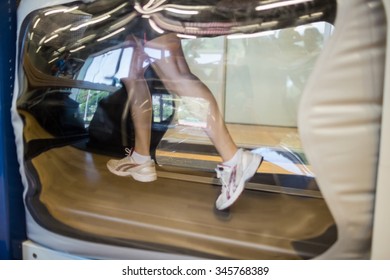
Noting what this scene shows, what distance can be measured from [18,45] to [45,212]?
523mm

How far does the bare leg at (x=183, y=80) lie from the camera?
1.16 metres

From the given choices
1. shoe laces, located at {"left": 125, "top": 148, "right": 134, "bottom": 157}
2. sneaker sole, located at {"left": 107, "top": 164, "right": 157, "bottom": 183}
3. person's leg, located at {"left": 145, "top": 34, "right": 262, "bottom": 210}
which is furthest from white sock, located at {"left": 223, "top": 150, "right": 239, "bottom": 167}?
shoe laces, located at {"left": 125, "top": 148, "right": 134, "bottom": 157}

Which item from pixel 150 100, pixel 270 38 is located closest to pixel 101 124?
pixel 150 100

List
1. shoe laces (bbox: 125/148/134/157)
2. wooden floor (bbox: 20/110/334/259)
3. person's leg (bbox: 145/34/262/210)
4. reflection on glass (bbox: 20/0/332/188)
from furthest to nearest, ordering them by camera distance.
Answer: shoe laces (bbox: 125/148/134/157), person's leg (bbox: 145/34/262/210), reflection on glass (bbox: 20/0/332/188), wooden floor (bbox: 20/110/334/259)

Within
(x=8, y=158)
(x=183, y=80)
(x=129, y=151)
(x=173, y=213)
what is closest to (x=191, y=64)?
(x=183, y=80)

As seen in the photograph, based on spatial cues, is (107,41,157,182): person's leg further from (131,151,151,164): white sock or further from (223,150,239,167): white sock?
(223,150,239,167): white sock

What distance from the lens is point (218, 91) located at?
1.48 m

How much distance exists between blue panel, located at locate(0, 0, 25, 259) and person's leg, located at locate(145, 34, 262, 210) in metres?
0.45

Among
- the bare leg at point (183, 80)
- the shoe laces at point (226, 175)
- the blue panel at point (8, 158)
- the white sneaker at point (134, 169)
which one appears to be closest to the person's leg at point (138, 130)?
the white sneaker at point (134, 169)

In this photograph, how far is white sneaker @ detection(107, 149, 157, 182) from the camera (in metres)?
1.38

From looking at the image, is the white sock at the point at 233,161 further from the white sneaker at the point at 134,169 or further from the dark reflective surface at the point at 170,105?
the white sneaker at the point at 134,169

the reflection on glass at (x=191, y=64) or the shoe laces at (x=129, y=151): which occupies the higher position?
the reflection on glass at (x=191, y=64)

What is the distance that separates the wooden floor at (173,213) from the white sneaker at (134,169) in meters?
0.04

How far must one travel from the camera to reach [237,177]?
110cm
